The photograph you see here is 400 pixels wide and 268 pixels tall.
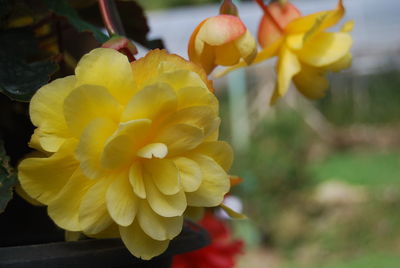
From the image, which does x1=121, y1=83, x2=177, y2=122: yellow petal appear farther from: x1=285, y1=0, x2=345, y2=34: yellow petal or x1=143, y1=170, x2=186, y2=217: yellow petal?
x1=285, y1=0, x2=345, y2=34: yellow petal

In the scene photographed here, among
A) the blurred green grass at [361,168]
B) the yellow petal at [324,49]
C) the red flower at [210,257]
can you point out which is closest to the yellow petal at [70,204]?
the yellow petal at [324,49]

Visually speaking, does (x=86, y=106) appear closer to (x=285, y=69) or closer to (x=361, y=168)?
(x=285, y=69)

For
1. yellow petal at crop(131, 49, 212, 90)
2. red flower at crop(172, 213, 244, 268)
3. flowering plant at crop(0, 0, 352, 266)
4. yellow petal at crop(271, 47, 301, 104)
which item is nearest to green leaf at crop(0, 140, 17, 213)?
flowering plant at crop(0, 0, 352, 266)

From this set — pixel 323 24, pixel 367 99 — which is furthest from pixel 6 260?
pixel 367 99

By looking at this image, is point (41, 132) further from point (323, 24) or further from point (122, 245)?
point (323, 24)

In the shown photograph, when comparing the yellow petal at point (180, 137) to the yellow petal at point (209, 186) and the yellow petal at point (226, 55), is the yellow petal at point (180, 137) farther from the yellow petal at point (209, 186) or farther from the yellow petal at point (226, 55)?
the yellow petal at point (226, 55)

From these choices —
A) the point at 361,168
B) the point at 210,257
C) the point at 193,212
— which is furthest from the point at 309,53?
the point at 361,168
